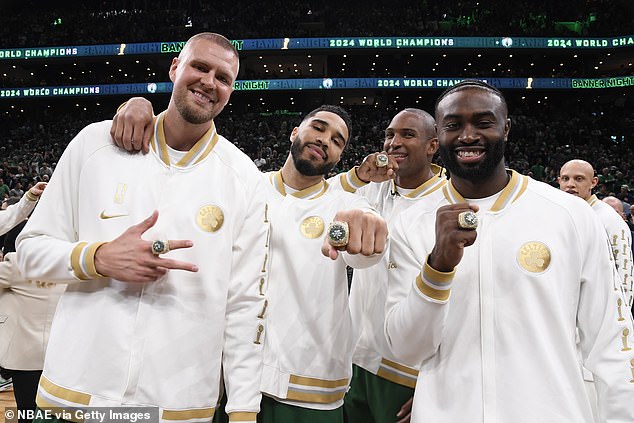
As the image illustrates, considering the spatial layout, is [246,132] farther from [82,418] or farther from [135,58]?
[82,418]

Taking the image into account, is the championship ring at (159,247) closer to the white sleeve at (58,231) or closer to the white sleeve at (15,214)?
the white sleeve at (58,231)

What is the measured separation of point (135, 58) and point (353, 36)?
11559 millimetres

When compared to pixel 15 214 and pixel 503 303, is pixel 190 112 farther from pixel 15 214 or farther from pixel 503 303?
pixel 15 214

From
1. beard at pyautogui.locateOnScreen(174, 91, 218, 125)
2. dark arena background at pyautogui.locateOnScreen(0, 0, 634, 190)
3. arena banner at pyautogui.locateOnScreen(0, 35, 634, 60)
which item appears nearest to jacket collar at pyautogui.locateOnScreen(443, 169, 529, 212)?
beard at pyautogui.locateOnScreen(174, 91, 218, 125)

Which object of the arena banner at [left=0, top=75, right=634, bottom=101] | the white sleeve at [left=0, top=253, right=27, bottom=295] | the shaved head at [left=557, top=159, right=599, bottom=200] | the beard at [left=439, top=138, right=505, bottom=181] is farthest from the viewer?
the arena banner at [left=0, top=75, right=634, bottom=101]

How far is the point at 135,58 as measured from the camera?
26062 millimetres

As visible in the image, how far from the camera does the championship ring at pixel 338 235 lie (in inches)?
60.0

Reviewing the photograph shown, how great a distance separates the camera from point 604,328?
151 centimetres

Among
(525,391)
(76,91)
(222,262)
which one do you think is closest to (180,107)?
(222,262)

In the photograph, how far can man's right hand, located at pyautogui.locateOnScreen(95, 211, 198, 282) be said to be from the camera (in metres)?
1.57

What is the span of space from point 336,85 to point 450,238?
23.8 m

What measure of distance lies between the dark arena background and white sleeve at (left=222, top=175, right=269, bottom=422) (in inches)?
744

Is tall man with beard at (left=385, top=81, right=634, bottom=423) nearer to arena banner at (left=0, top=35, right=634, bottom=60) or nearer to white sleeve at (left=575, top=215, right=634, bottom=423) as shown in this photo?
white sleeve at (left=575, top=215, right=634, bottom=423)

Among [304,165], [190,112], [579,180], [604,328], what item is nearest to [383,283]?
[304,165]
